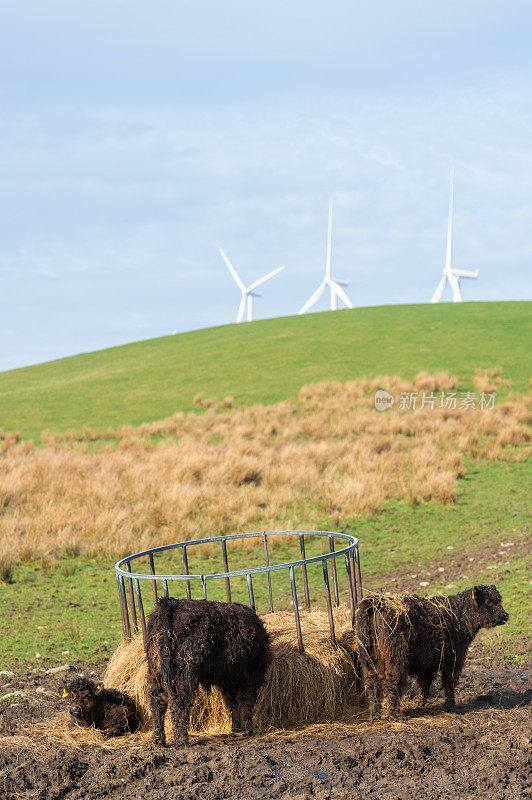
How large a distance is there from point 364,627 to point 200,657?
150cm

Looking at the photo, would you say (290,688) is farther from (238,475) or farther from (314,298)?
(314,298)

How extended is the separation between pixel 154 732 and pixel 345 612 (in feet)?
9.68

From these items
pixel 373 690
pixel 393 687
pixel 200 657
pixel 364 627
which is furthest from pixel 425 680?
pixel 200 657

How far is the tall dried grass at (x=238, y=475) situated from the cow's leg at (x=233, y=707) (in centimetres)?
823

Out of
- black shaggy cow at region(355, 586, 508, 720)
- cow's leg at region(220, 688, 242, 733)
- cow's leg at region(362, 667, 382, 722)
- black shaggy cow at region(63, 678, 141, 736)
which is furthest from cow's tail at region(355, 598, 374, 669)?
black shaggy cow at region(63, 678, 141, 736)

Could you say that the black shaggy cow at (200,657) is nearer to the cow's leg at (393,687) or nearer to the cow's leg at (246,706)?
the cow's leg at (246,706)

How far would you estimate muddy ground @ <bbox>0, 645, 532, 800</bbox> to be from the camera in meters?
5.66

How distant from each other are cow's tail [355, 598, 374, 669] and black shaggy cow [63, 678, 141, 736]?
2244 mm

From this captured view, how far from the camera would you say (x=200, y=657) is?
20.4ft

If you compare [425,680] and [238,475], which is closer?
[425,680]

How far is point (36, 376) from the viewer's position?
217 ft

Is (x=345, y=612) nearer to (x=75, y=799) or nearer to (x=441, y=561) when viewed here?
(x=75, y=799)

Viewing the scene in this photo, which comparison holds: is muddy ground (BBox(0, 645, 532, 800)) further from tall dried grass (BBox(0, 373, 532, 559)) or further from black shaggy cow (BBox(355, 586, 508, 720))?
tall dried grass (BBox(0, 373, 532, 559))

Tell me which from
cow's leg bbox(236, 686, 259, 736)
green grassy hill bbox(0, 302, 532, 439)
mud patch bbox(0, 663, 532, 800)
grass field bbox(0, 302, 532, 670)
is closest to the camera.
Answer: mud patch bbox(0, 663, 532, 800)
